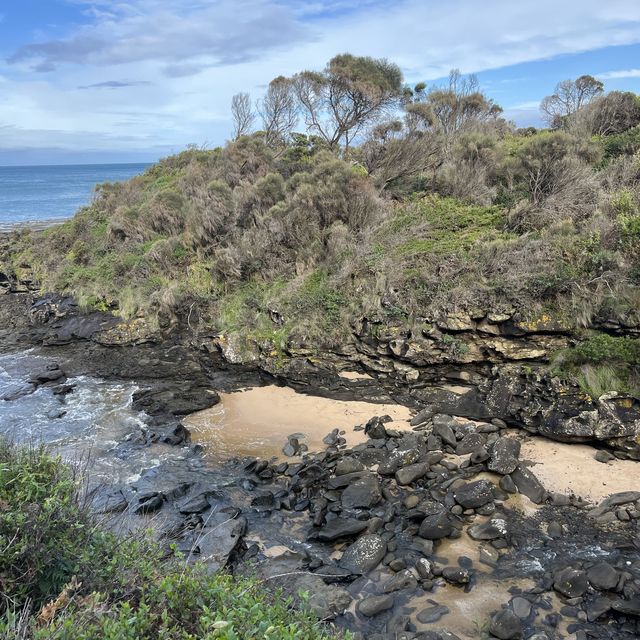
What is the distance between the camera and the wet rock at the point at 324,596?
20.5ft

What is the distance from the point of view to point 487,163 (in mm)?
19219

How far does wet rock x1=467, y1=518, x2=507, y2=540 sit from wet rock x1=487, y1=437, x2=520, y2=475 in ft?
4.30

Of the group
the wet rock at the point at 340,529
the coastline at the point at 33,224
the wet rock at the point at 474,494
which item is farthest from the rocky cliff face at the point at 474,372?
the coastline at the point at 33,224

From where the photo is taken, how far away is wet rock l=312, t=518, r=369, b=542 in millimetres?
7906

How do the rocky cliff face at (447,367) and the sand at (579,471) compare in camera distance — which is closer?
the sand at (579,471)

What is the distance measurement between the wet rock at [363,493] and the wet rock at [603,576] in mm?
3438

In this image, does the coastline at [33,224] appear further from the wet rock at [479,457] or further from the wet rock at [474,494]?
the wet rock at [474,494]

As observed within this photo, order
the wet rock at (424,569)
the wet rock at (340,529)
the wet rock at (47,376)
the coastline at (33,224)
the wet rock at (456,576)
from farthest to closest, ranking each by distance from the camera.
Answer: the coastline at (33,224) < the wet rock at (47,376) < the wet rock at (340,529) < the wet rock at (424,569) < the wet rock at (456,576)

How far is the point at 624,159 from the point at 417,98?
14710 millimetres

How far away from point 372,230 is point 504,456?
936 cm

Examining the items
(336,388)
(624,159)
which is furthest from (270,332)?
(624,159)

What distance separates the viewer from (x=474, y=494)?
8430 millimetres

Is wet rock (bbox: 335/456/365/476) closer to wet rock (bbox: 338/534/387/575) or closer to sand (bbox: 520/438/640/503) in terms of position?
wet rock (bbox: 338/534/387/575)

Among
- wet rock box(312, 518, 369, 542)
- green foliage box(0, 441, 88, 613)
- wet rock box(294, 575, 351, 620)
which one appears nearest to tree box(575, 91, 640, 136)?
wet rock box(312, 518, 369, 542)
